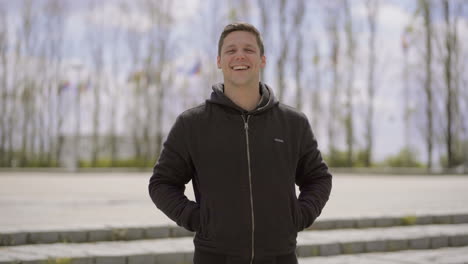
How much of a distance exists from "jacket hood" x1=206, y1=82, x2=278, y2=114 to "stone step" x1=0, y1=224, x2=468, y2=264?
3332 mm

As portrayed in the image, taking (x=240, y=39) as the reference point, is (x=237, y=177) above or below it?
below

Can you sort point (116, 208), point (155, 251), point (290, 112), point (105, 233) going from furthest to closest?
1. point (116, 208)
2. point (105, 233)
3. point (155, 251)
4. point (290, 112)

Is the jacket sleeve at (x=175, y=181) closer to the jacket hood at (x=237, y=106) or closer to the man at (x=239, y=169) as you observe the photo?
the man at (x=239, y=169)

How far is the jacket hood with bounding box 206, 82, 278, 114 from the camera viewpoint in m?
2.36

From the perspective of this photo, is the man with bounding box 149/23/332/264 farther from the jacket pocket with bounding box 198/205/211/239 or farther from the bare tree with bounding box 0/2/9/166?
the bare tree with bounding box 0/2/9/166

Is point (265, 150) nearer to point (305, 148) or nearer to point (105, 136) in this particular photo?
point (305, 148)

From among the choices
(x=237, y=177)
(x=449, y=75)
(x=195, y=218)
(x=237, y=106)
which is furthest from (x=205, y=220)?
(x=449, y=75)

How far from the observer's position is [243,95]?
95.6 inches

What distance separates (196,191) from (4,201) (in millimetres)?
8427

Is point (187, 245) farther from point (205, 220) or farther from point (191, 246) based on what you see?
point (205, 220)

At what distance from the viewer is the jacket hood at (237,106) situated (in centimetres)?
236

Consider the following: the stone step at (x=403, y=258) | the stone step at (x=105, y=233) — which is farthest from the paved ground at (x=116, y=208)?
the stone step at (x=403, y=258)

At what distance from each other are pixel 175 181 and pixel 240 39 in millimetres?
712

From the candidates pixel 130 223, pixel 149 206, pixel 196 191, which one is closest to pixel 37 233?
pixel 130 223
